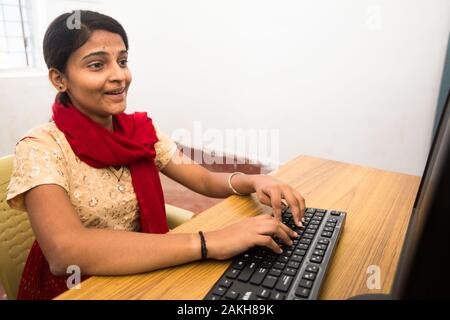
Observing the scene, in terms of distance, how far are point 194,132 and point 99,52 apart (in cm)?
273

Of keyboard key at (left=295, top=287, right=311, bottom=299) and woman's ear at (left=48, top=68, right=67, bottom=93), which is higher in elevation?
woman's ear at (left=48, top=68, right=67, bottom=93)

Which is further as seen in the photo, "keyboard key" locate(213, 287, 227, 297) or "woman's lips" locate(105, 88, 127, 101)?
"woman's lips" locate(105, 88, 127, 101)

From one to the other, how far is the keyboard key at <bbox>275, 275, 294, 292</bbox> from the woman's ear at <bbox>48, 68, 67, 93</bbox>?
2.30 feet

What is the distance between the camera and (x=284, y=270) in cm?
56

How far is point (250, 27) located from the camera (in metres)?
2.95

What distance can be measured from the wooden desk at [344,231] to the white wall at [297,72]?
1.53 m

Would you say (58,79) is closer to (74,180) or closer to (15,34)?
(74,180)

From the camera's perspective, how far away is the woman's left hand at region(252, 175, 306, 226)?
75 centimetres

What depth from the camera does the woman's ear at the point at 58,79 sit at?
0.90m

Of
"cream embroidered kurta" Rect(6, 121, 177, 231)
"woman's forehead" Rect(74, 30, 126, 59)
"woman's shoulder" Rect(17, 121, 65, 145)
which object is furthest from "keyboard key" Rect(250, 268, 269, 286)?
"woman's forehead" Rect(74, 30, 126, 59)

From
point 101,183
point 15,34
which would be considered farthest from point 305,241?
point 15,34

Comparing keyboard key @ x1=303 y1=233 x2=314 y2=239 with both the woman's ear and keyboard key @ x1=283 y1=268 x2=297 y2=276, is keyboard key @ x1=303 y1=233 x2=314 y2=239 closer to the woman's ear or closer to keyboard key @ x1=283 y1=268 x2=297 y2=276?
keyboard key @ x1=283 y1=268 x2=297 y2=276

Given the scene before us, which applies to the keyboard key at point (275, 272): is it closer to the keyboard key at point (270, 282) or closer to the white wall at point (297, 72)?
the keyboard key at point (270, 282)

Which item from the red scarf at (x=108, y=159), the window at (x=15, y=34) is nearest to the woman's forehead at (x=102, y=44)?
the red scarf at (x=108, y=159)
